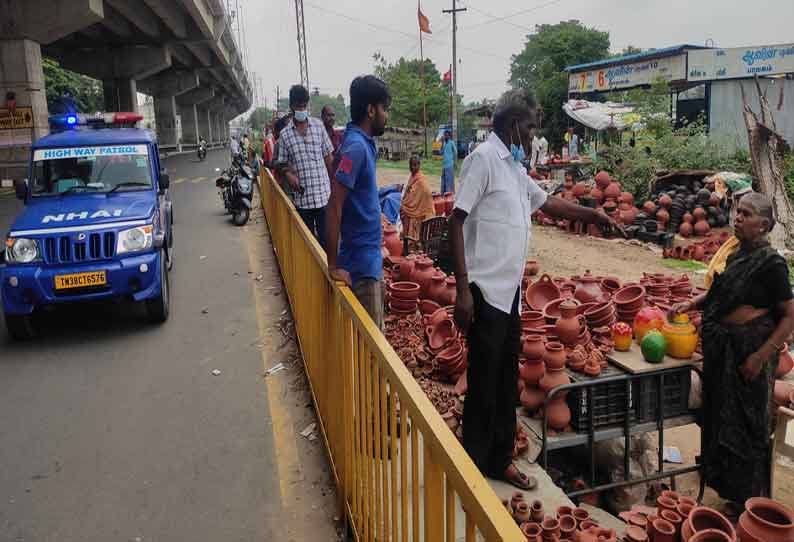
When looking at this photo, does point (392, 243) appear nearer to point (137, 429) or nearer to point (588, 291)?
point (588, 291)

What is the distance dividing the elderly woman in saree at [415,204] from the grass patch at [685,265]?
4.42 m

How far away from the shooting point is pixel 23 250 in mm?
6160

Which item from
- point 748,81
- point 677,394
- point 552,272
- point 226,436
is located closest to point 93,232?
point 226,436

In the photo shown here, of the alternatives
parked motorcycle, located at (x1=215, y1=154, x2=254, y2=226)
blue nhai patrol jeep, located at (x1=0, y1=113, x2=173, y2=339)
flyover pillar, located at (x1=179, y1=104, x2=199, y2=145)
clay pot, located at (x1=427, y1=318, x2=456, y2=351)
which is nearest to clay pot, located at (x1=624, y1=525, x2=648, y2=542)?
clay pot, located at (x1=427, y1=318, x2=456, y2=351)

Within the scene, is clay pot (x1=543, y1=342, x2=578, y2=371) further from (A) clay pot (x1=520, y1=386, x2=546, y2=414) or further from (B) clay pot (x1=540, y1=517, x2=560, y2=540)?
(B) clay pot (x1=540, y1=517, x2=560, y2=540)

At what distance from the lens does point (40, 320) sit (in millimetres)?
7070

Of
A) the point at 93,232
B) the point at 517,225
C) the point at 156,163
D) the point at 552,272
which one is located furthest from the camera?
the point at 552,272

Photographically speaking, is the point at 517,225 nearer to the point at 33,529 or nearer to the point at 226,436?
the point at 226,436

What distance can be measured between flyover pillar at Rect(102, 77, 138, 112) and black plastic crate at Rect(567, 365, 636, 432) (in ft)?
104

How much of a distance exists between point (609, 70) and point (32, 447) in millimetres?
30420

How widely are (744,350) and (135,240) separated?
5595mm

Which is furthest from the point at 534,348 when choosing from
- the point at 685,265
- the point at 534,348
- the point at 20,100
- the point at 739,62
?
the point at 739,62

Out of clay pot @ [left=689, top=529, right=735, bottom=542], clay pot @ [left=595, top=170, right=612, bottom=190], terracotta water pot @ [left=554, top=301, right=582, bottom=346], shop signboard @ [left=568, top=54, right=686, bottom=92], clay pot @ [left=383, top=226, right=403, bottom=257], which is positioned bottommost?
clay pot @ [left=689, top=529, right=735, bottom=542]

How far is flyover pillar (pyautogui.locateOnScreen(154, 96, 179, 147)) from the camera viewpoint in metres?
46.1
